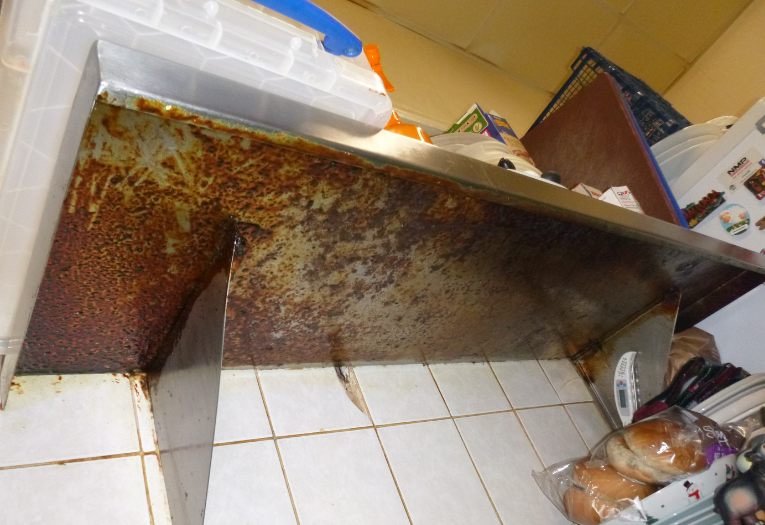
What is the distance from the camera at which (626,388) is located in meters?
1.52

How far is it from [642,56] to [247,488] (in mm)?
3539

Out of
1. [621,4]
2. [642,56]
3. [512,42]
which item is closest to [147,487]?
[512,42]

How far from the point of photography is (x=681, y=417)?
1.24 meters

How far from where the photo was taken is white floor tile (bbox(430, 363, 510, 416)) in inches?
52.8

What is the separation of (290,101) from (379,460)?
820 mm

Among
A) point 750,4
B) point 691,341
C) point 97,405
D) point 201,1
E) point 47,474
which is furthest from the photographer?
point 750,4

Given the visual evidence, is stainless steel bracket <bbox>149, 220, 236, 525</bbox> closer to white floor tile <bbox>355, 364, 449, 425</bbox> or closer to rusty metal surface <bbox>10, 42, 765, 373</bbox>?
rusty metal surface <bbox>10, 42, 765, 373</bbox>

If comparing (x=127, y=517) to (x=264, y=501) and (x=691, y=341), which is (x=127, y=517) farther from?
(x=691, y=341)

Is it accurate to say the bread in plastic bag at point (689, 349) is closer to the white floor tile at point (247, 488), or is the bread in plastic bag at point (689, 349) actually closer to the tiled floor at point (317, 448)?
the tiled floor at point (317, 448)

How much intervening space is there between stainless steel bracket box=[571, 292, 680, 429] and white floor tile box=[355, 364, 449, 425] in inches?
25.0

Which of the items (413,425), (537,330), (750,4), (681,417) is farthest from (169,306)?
(750,4)

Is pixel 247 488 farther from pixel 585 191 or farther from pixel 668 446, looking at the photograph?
pixel 585 191

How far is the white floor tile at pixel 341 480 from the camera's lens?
967mm

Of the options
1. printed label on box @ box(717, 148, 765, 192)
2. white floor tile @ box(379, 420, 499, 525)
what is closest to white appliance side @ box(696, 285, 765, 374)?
printed label on box @ box(717, 148, 765, 192)
